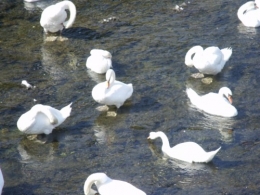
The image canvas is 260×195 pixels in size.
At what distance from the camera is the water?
1060cm

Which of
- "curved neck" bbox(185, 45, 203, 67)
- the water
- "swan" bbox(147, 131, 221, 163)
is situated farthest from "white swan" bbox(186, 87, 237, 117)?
"swan" bbox(147, 131, 221, 163)

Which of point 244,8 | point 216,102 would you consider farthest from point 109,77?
point 244,8

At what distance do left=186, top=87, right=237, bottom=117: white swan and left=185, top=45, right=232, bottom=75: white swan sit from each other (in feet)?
2.81

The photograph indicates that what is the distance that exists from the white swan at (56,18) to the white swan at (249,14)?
360cm

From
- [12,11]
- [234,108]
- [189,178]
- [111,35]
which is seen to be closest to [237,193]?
[189,178]

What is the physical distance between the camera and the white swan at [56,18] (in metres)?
15.4

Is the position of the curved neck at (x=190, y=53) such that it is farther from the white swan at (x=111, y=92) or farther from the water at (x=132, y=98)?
the white swan at (x=111, y=92)

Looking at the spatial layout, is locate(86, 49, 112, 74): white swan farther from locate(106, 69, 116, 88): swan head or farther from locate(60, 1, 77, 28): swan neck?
locate(60, 1, 77, 28): swan neck

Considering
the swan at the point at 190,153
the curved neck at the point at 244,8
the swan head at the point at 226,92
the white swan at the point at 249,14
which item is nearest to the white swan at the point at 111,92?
the swan head at the point at 226,92

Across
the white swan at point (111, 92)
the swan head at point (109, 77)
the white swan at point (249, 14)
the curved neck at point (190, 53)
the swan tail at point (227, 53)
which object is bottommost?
the white swan at point (249, 14)

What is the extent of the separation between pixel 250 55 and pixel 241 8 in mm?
2060

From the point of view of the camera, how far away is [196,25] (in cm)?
1574

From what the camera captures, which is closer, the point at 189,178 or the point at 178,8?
the point at 189,178

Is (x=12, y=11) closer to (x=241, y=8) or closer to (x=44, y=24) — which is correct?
(x=44, y=24)
